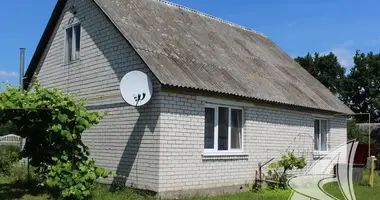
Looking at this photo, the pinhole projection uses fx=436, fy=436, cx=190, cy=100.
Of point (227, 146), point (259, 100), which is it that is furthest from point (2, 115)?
point (259, 100)

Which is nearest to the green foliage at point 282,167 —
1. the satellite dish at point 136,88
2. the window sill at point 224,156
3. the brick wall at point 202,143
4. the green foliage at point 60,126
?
the brick wall at point 202,143

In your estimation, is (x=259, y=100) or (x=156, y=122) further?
(x=259, y=100)

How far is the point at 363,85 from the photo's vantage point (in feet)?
148

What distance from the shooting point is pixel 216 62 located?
490 inches

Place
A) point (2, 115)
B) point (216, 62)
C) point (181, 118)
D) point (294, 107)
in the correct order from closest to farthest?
point (2, 115) → point (181, 118) → point (216, 62) → point (294, 107)

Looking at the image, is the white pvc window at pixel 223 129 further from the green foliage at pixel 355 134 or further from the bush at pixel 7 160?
the green foliage at pixel 355 134

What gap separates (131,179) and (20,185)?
2867 mm

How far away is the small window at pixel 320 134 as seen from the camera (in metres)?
15.9

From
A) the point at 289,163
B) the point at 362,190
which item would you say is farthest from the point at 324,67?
the point at 289,163

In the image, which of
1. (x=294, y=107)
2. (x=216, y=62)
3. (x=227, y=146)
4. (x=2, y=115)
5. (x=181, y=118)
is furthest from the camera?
(x=294, y=107)

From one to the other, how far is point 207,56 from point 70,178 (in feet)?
18.1

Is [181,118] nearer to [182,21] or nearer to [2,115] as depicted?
[2,115]

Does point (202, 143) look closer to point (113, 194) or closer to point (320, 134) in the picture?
point (113, 194)

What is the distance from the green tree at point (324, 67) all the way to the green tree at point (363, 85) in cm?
150
